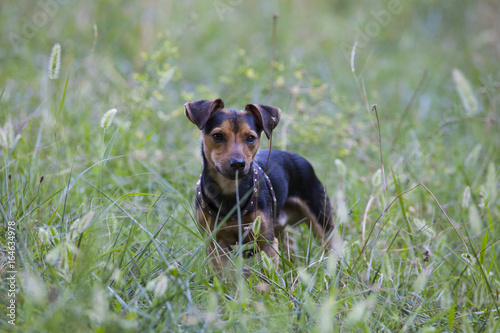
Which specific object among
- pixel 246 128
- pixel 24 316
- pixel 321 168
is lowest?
pixel 321 168

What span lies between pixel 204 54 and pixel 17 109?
4560 mm

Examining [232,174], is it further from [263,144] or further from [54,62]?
[263,144]

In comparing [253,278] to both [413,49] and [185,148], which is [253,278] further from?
[413,49]

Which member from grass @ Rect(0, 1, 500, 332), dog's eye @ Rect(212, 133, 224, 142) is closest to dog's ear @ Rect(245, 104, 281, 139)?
dog's eye @ Rect(212, 133, 224, 142)

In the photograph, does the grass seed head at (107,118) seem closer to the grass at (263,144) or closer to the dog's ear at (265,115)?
the grass at (263,144)

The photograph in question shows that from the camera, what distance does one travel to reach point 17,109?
5.87 m

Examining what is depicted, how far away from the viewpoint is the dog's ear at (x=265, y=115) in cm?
379

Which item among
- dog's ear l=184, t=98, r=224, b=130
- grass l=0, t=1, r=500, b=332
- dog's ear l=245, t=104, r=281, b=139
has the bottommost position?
grass l=0, t=1, r=500, b=332

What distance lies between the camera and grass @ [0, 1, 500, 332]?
2701mm

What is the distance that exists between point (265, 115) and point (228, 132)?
1.18 ft

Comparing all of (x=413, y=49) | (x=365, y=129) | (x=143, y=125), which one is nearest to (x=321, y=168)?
(x=365, y=129)

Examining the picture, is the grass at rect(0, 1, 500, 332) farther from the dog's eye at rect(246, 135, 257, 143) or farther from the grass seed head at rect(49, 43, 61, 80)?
the dog's eye at rect(246, 135, 257, 143)

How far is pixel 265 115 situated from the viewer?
12.6 ft

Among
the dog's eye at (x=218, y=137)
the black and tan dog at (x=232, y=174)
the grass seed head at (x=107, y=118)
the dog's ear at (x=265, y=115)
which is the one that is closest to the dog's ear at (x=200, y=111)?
Answer: the black and tan dog at (x=232, y=174)
